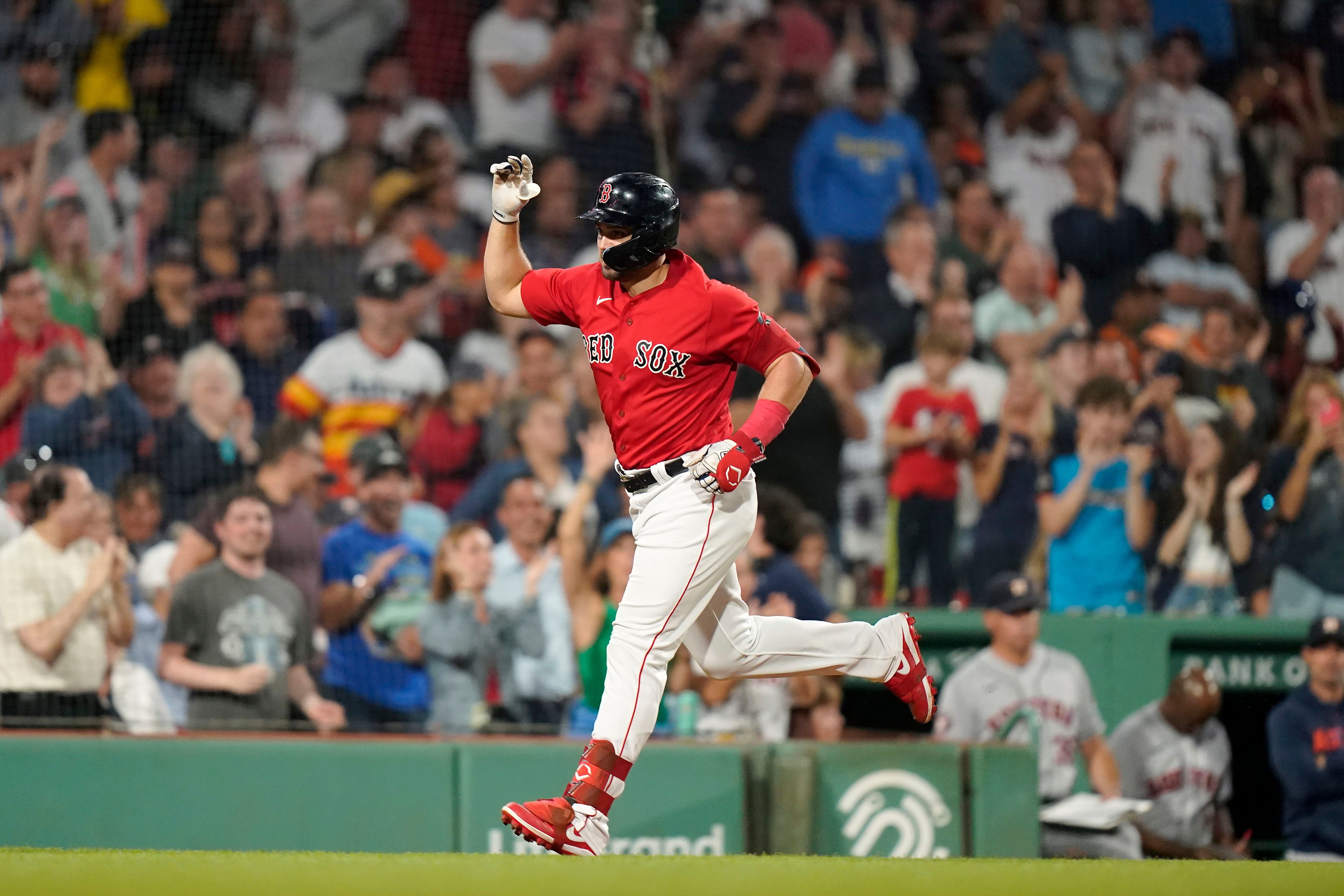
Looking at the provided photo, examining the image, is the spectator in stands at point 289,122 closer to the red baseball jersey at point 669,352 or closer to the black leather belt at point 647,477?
the red baseball jersey at point 669,352

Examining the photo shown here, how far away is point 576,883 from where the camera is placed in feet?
12.3

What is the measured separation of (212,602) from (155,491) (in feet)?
3.67

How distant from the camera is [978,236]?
10.9 meters

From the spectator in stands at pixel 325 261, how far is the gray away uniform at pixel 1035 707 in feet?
13.6

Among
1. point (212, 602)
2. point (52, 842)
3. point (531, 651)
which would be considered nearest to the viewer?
point (52, 842)

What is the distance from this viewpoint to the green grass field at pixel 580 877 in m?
3.77

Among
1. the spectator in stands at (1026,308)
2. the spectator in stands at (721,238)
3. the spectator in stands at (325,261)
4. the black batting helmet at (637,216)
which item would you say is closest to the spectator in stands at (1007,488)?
the spectator in stands at (1026,308)

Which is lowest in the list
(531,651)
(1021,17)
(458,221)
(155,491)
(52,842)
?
(52,842)

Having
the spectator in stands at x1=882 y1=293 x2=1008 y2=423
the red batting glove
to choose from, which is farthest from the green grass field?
the spectator in stands at x1=882 y1=293 x2=1008 y2=423

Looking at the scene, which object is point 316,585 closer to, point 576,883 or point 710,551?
point 710,551

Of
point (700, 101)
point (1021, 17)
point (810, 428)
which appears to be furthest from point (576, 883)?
point (1021, 17)

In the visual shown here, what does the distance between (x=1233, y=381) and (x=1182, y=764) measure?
3.06 m

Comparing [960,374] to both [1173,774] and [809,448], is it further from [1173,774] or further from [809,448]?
[1173,774]

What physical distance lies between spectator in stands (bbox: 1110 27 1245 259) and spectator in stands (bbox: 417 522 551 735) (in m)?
5.70
